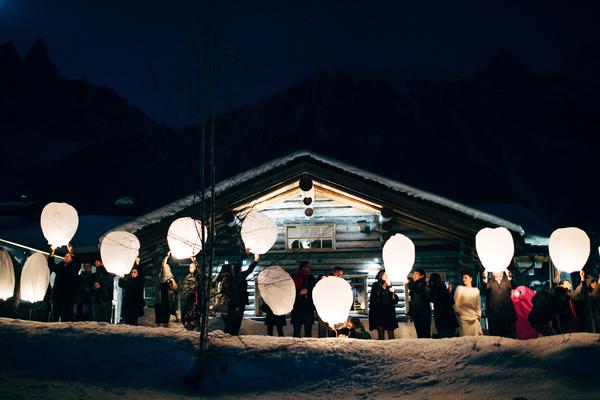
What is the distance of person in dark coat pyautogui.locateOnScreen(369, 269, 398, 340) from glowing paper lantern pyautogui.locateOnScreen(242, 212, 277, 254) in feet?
8.22

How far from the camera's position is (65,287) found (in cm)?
1099

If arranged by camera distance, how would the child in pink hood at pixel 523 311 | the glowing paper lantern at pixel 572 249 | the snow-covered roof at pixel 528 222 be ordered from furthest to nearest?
1. the snow-covered roof at pixel 528 222
2. the child in pink hood at pixel 523 311
3. the glowing paper lantern at pixel 572 249

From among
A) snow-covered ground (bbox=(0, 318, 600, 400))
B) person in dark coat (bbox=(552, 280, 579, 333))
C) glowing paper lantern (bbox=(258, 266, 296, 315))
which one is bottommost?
snow-covered ground (bbox=(0, 318, 600, 400))

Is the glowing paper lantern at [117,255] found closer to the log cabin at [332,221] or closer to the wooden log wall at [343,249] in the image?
the log cabin at [332,221]

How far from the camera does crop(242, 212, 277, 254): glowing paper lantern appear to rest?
10.5 m

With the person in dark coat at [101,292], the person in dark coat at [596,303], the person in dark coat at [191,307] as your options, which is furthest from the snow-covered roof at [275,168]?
the person in dark coat at [596,303]

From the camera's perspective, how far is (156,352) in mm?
8492

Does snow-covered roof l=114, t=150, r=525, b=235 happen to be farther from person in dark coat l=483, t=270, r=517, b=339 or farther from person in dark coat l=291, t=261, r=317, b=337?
person in dark coat l=291, t=261, r=317, b=337

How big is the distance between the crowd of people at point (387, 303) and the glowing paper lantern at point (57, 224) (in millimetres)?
277

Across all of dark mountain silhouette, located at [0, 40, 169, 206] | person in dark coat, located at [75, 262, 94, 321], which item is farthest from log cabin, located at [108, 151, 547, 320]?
dark mountain silhouette, located at [0, 40, 169, 206]

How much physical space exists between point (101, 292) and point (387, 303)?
624 centimetres

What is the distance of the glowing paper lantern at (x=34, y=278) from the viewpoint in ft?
35.1

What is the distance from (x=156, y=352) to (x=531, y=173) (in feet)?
240

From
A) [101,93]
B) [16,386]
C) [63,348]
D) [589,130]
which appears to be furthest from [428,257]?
[101,93]
